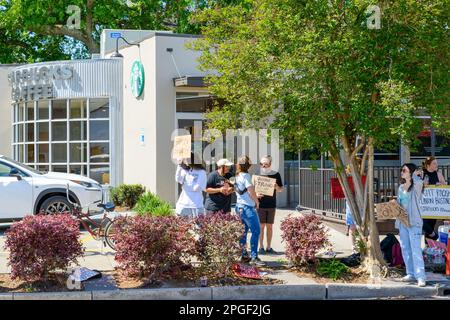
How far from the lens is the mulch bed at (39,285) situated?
820cm

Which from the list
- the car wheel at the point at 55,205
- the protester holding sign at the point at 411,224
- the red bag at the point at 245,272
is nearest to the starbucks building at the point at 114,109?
the car wheel at the point at 55,205

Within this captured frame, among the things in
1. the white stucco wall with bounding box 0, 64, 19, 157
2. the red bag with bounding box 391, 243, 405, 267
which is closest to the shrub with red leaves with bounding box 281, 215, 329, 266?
the red bag with bounding box 391, 243, 405, 267

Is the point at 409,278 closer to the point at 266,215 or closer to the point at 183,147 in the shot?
the point at 266,215

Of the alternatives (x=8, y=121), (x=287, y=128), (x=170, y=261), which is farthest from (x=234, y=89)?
(x=8, y=121)

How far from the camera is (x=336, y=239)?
12820 mm

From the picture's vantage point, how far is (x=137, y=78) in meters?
18.1

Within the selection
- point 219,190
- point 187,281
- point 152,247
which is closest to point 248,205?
point 219,190

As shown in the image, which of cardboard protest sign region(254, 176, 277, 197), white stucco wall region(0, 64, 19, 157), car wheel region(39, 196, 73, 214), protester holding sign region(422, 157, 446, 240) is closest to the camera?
cardboard protest sign region(254, 176, 277, 197)

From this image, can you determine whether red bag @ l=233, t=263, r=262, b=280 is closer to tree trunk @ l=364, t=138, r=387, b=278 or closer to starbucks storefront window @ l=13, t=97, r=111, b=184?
tree trunk @ l=364, t=138, r=387, b=278

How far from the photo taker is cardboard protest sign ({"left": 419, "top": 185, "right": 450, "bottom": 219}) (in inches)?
404

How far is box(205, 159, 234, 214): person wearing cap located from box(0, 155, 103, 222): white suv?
359cm

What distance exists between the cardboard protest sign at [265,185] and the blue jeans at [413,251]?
237 centimetres

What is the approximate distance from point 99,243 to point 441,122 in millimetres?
6946
